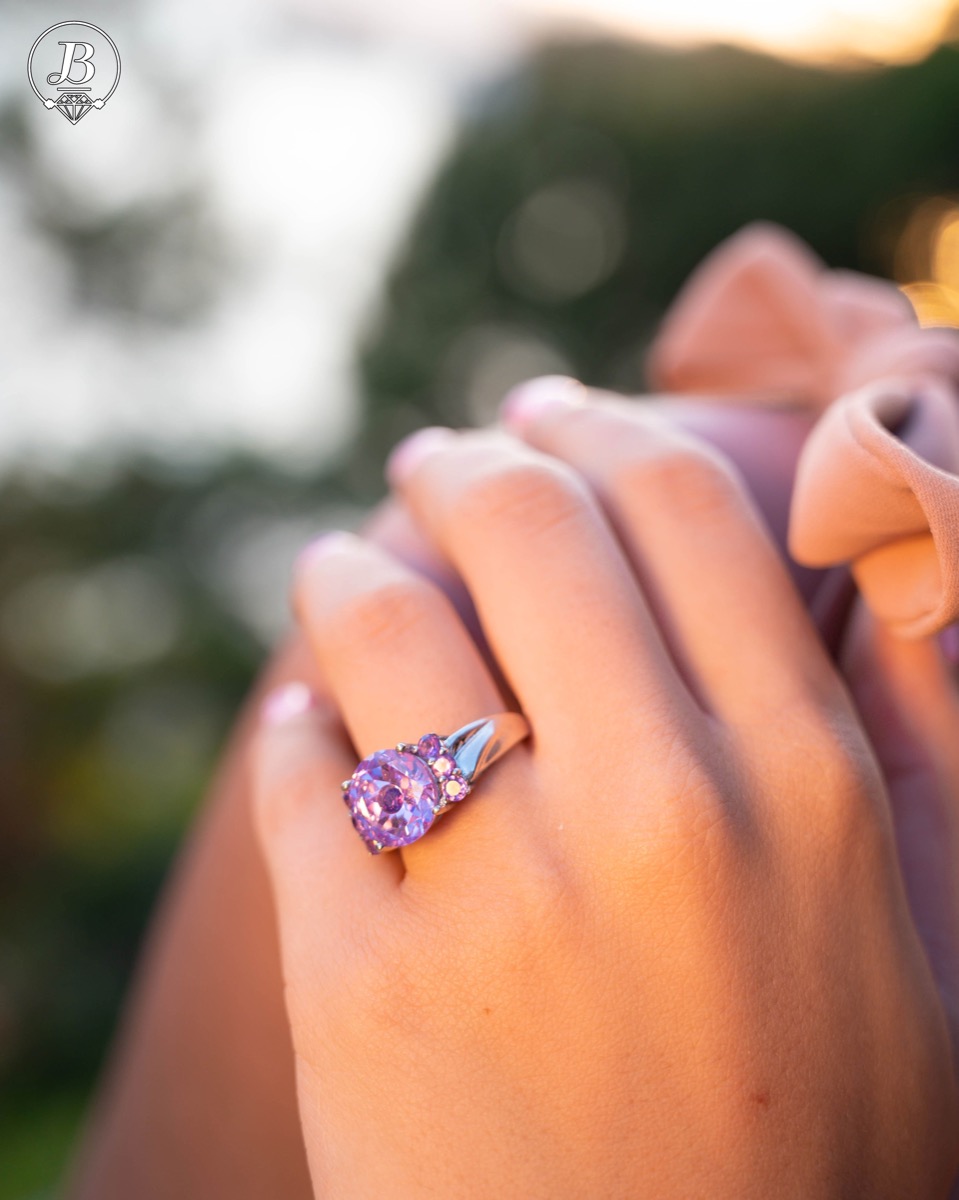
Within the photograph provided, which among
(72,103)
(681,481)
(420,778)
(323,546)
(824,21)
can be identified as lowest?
(420,778)

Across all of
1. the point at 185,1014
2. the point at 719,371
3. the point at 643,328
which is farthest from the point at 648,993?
the point at 643,328

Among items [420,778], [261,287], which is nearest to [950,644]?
[420,778]

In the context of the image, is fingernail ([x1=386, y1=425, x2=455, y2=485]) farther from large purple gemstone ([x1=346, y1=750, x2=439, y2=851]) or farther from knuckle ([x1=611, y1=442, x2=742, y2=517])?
large purple gemstone ([x1=346, y1=750, x2=439, y2=851])

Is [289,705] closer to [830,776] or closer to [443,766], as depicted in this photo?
[443,766]

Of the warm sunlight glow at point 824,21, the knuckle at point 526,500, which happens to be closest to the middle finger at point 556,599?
the knuckle at point 526,500

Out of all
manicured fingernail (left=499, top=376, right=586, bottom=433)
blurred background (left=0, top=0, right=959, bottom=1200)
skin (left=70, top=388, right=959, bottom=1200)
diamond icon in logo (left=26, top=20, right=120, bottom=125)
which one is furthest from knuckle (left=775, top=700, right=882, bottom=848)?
blurred background (left=0, top=0, right=959, bottom=1200)

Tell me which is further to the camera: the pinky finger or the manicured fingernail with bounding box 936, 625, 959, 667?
the manicured fingernail with bounding box 936, 625, 959, 667

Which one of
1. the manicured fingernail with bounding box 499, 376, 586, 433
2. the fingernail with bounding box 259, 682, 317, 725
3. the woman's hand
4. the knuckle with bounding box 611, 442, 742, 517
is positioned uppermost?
the manicured fingernail with bounding box 499, 376, 586, 433

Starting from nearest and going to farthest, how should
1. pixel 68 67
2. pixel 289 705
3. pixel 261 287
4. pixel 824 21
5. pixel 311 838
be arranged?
pixel 311 838 → pixel 289 705 → pixel 68 67 → pixel 824 21 → pixel 261 287
